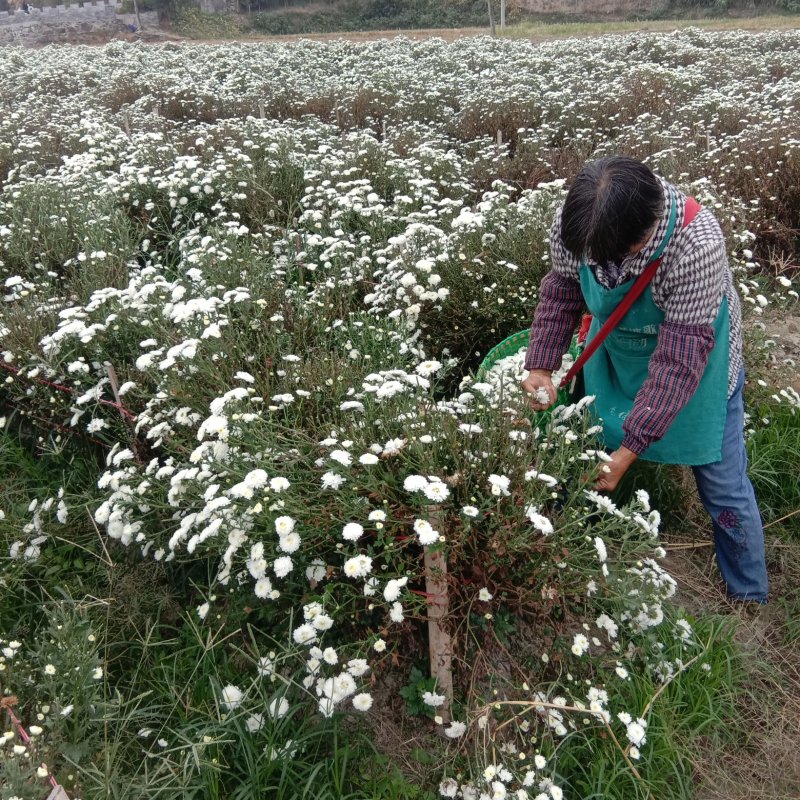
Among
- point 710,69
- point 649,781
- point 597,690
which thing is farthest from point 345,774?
point 710,69

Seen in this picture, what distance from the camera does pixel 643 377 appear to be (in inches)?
97.6

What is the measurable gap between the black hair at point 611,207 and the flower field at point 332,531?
59 cm

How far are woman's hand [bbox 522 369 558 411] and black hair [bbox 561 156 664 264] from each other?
1.88 ft

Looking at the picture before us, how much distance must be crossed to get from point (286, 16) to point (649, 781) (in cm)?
5012

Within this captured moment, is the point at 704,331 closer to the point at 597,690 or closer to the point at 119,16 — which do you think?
the point at 597,690

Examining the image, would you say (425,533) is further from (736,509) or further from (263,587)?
(736,509)

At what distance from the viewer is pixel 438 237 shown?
3.91 metres

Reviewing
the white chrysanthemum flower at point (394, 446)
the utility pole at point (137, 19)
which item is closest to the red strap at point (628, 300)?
the white chrysanthemum flower at point (394, 446)

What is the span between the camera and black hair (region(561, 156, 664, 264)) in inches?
75.1

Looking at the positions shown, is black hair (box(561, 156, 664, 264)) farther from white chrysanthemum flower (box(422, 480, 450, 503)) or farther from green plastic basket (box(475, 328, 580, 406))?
green plastic basket (box(475, 328, 580, 406))

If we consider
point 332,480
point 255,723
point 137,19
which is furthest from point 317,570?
point 137,19

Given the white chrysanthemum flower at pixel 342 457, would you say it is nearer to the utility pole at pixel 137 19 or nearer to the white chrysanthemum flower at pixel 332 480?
the white chrysanthemum flower at pixel 332 480

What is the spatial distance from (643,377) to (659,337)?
333mm

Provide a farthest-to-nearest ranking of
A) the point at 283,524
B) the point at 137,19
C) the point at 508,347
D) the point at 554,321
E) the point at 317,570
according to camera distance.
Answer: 1. the point at 137,19
2. the point at 508,347
3. the point at 554,321
4. the point at 317,570
5. the point at 283,524
